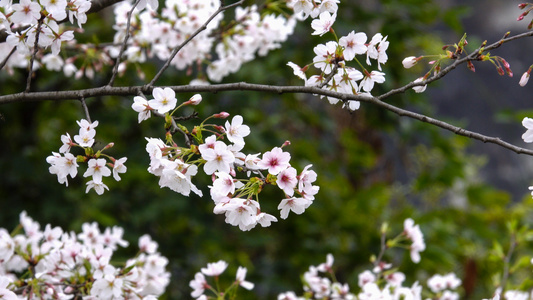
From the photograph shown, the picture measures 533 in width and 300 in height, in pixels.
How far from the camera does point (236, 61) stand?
7.13 feet

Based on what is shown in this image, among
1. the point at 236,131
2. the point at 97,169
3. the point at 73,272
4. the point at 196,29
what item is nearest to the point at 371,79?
the point at 236,131

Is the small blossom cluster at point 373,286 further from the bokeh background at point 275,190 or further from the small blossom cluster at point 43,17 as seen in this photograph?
the small blossom cluster at point 43,17

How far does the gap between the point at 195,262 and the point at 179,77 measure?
1.11 metres

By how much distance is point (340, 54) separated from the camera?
3.82 feet

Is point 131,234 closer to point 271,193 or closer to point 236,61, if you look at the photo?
point 271,193

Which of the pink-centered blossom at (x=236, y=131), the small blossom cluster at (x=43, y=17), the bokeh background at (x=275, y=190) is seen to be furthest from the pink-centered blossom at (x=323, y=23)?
the bokeh background at (x=275, y=190)

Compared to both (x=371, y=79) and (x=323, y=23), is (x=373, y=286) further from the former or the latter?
(x=323, y=23)

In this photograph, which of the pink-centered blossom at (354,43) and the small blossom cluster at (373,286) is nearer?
the pink-centered blossom at (354,43)

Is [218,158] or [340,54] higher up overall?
[340,54]

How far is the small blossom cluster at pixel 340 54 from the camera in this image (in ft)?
3.80

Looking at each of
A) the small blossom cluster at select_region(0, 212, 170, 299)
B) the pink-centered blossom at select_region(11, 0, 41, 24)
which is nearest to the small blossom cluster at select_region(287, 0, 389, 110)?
the pink-centered blossom at select_region(11, 0, 41, 24)

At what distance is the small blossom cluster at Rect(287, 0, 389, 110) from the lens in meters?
1.16

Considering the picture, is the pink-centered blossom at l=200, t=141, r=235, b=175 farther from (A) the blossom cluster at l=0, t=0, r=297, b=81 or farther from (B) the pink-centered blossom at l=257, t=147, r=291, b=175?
(A) the blossom cluster at l=0, t=0, r=297, b=81

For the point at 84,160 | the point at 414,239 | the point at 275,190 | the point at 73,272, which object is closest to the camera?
the point at 84,160
